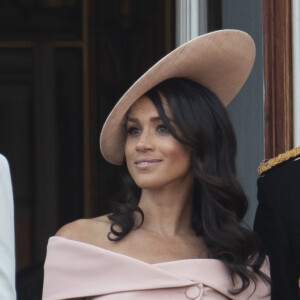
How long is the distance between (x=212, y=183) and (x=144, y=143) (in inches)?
8.5

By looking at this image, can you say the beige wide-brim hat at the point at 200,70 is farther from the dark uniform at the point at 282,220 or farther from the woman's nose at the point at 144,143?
the dark uniform at the point at 282,220

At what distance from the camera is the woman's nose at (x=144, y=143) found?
3236mm

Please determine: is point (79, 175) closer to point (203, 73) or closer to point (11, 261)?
point (203, 73)

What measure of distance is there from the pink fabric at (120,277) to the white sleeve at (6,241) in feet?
1.82

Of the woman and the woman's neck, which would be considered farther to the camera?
the woman's neck

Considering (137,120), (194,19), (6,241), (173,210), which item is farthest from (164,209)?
(194,19)

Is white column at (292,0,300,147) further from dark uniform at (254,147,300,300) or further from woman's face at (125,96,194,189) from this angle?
woman's face at (125,96,194,189)

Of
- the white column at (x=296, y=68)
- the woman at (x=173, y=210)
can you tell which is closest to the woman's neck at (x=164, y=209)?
the woman at (x=173, y=210)

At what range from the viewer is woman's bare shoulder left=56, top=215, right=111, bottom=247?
324 cm

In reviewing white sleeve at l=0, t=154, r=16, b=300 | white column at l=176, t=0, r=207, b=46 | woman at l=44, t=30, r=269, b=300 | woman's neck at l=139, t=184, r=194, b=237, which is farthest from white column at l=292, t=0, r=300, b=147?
white sleeve at l=0, t=154, r=16, b=300

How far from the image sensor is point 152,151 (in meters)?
3.24

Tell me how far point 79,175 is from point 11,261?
12.4 feet

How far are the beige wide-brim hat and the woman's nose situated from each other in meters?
0.11

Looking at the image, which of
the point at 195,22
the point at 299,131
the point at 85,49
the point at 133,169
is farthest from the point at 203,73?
the point at 85,49
